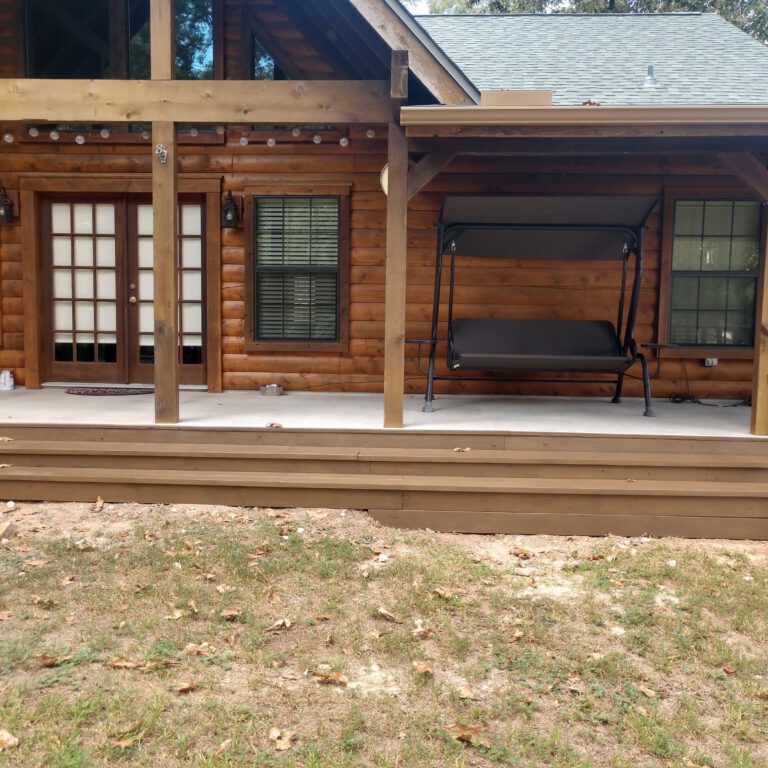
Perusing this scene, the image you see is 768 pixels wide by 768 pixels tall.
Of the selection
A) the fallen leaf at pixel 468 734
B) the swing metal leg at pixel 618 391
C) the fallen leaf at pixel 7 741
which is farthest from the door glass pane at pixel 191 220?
the fallen leaf at pixel 468 734

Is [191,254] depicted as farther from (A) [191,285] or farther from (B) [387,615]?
(B) [387,615]

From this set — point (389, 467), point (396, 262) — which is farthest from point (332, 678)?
point (396, 262)

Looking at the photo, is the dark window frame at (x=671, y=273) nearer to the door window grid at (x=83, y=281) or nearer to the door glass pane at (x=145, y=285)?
the door glass pane at (x=145, y=285)

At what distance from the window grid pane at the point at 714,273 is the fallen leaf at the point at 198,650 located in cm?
519

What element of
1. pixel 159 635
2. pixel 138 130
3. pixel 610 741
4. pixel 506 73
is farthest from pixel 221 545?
pixel 506 73

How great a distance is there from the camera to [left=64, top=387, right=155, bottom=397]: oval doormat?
20.9ft

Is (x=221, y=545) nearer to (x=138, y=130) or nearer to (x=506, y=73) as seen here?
(x=138, y=130)

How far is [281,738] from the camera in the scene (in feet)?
7.65

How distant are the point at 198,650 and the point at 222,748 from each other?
Answer: 26.1 inches

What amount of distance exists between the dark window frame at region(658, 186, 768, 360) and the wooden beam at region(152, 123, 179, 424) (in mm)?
4227

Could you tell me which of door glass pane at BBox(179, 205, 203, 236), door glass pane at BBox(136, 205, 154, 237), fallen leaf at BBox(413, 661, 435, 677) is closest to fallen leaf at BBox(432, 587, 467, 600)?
fallen leaf at BBox(413, 661, 435, 677)

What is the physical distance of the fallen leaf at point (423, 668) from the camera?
2758mm

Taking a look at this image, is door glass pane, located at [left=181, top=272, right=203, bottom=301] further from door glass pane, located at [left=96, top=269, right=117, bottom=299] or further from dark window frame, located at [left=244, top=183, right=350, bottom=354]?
door glass pane, located at [left=96, top=269, right=117, bottom=299]

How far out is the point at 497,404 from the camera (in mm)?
6039
